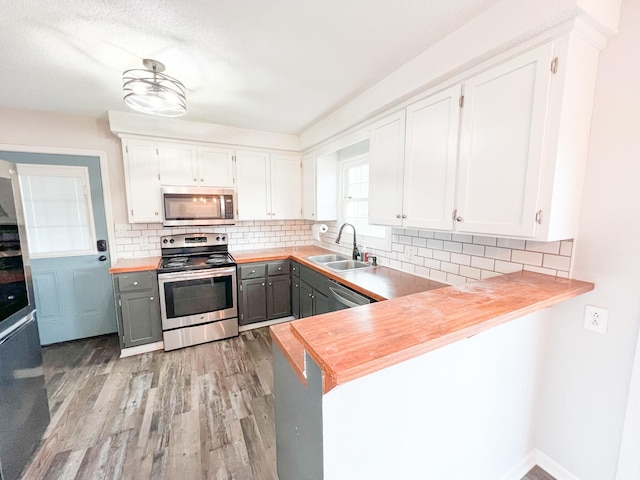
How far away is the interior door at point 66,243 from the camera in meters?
2.73

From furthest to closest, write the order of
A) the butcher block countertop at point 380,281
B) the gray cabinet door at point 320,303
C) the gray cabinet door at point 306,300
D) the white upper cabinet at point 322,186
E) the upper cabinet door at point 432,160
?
the white upper cabinet at point 322,186
the gray cabinet door at point 306,300
the gray cabinet door at point 320,303
the butcher block countertop at point 380,281
the upper cabinet door at point 432,160

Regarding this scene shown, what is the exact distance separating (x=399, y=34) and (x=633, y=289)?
1.70m

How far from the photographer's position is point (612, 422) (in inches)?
50.3

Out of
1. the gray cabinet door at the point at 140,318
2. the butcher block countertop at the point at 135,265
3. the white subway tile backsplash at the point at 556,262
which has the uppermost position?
the white subway tile backsplash at the point at 556,262

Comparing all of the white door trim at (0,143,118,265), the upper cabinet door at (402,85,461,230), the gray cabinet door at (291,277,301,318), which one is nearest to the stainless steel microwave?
the white door trim at (0,143,118,265)

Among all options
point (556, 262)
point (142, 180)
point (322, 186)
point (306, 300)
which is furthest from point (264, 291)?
point (556, 262)

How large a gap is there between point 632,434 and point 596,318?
52cm

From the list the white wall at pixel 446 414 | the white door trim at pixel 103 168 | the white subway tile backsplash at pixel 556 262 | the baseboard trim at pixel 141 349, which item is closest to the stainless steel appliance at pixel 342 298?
the white wall at pixel 446 414

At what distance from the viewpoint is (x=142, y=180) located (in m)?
2.86

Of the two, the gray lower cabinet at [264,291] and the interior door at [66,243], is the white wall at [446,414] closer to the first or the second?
the gray lower cabinet at [264,291]

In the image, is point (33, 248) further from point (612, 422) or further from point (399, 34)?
point (612, 422)

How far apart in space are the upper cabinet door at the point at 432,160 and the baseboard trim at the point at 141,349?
2.79 m

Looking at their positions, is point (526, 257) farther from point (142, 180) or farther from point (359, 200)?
point (142, 180)

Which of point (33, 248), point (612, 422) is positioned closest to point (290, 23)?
point (612, 422)
